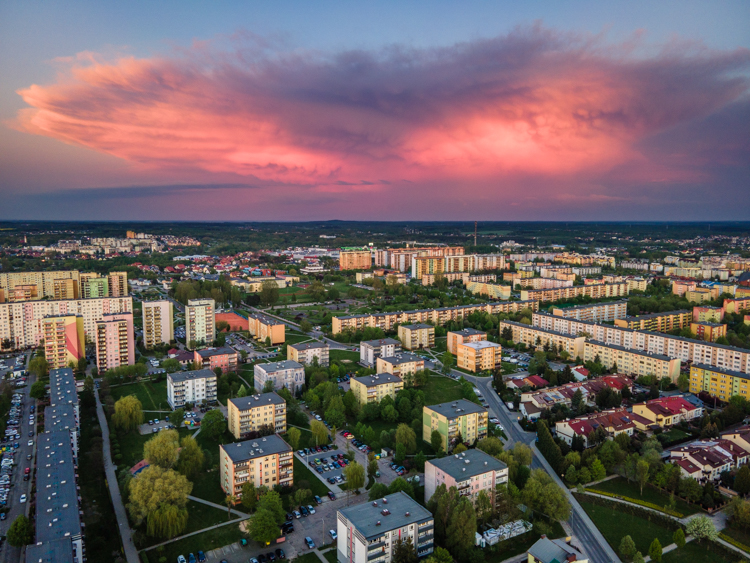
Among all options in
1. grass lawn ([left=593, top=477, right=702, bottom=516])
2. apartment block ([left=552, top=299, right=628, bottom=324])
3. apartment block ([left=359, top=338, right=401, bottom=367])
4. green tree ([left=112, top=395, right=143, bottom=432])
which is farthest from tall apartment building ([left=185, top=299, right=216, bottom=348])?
grass lawn ([left=593, top=477, right=702, bottom=516])

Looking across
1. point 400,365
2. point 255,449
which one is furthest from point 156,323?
point 255,449

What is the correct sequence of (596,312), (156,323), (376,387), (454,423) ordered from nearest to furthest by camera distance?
1. (454,423)
2. (376,387)
3. (156,323)
4. (596,312)

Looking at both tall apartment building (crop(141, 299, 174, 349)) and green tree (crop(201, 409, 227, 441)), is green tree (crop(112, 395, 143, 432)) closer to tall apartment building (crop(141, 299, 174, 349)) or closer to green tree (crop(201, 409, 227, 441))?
green tree (crop(201, 409, 227, 441))

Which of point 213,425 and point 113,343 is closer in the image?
point 213,425

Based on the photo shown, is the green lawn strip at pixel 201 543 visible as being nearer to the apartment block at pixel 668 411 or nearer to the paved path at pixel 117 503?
the paved path at pixel 117 503

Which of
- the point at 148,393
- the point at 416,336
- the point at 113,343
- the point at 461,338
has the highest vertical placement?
the point at 113,343

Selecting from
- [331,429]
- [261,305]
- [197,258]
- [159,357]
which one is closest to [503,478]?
[331,429]

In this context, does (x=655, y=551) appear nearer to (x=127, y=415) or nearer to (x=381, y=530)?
(x=381, y=530)
